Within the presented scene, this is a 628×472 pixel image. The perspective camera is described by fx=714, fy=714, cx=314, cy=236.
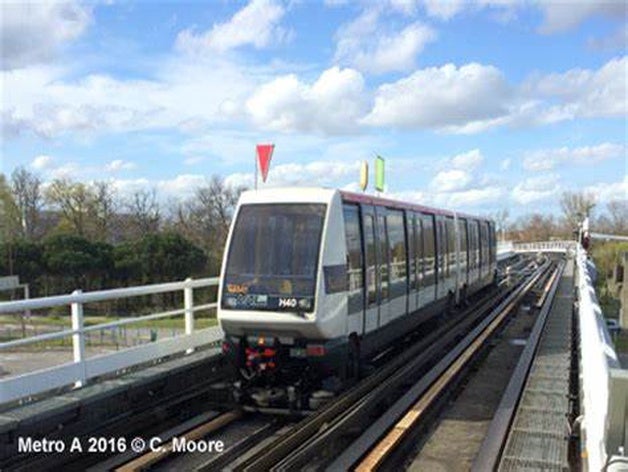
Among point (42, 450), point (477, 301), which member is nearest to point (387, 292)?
point (42, 450)

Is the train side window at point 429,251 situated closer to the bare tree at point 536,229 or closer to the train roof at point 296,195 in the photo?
the train roof at point 296,195

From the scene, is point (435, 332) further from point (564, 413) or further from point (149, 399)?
point (149, 399)

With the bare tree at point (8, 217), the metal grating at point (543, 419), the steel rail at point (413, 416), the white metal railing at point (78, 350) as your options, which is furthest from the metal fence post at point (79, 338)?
the bare tree at point (8, 217)

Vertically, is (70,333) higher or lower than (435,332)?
higher

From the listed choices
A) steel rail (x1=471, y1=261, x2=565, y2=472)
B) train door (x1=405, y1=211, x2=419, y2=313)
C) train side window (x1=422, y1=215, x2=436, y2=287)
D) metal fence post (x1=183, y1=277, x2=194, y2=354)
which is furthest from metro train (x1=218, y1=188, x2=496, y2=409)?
train side window (x1=422, y1=215, x2=436, y2=287)

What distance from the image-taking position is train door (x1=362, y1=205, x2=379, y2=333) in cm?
1124

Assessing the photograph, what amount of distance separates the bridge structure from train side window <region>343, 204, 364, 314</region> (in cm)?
238

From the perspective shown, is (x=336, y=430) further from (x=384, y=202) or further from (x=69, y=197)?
(x=69, y=197)

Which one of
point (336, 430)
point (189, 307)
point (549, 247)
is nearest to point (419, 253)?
point (189, 307)

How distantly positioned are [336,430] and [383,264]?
4466mm

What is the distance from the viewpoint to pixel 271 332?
32.0ft

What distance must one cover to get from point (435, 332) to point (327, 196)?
25.2 ft

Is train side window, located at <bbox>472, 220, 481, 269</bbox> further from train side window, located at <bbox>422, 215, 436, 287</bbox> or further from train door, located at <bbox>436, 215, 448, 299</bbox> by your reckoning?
train side window, located at <bbox>422, 215, 436, 287</bbox>

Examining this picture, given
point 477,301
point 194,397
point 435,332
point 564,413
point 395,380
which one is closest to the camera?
point 564,413
